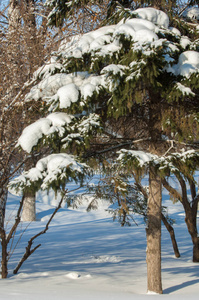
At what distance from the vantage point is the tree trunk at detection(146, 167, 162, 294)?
241 inches

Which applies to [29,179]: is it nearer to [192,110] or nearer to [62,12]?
[192,110]

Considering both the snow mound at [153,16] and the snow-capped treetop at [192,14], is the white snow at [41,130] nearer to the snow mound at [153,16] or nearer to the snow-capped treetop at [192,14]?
the snow mound at [153,16]

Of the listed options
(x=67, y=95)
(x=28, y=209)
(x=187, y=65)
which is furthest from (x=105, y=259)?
(x=28, y=209)

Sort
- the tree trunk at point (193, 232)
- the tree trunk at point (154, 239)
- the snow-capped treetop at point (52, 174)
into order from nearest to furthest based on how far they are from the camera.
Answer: the snow-capped treetop at point (52, 174) < the tree trunk at point (154, 239) < the tree trunk at point (193, 232)

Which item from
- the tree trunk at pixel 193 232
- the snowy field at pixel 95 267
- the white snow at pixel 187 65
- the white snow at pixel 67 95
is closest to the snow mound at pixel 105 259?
the snowy field at pixel 95 267

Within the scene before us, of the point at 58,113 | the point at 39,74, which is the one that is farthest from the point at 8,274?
the point at 39,74

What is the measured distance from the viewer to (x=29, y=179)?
17.1ft

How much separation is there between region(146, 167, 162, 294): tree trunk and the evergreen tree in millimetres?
18

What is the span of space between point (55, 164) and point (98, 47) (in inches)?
86.2

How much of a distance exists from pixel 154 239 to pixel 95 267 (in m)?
2.71

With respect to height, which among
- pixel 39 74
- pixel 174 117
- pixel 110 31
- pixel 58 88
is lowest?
pixel 174 117

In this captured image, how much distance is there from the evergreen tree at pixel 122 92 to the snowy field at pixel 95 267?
111 centimetres

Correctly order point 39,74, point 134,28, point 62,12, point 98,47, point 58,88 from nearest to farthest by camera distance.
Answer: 1. point 134,28
2. point 98,47
3. point 58,88
4. point 39,74
5. point 62,12

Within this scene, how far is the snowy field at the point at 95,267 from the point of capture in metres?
5.56
